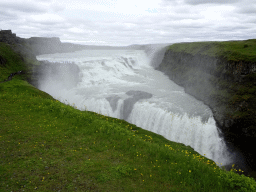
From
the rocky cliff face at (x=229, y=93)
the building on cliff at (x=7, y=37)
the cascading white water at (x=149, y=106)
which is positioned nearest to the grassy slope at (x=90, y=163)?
the cascading white water at (x=149, y=106)

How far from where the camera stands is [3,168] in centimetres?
809

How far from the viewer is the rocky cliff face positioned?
24.9 meters

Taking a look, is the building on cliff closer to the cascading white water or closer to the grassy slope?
the cascading white water

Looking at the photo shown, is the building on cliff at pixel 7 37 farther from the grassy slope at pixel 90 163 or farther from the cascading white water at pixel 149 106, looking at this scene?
the grassy slope at pixel 90 163

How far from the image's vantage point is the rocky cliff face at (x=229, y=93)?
24875 millimetres

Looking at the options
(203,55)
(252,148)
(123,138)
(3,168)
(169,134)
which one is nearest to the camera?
(3,168)

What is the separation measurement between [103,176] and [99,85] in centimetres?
3883

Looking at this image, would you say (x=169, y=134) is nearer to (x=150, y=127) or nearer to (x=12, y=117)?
(x=150, y=127)

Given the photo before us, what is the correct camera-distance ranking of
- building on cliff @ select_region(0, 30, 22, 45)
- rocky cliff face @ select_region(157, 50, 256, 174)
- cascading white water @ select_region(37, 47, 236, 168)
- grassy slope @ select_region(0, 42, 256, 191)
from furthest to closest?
building on cliff @ select_region(0, 30, 22, 45), cascading white water @ select_region(37, 47, 236, 168), rocky cliff face @ select_region(157, 50, 256, 174), grassy slope @ select_region(0, 42, 256, 191)

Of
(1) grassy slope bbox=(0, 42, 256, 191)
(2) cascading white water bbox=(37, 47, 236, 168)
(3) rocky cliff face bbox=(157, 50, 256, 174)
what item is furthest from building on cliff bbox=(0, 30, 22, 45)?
(1) grassy slope bbox=(0, 42, 256, 191)

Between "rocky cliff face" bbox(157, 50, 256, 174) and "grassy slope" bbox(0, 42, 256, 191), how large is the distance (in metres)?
18.7

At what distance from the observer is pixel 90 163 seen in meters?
9.12

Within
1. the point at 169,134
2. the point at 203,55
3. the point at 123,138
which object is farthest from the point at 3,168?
the point at 203,55

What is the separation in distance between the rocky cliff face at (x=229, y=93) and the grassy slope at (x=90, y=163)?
1868 cm
